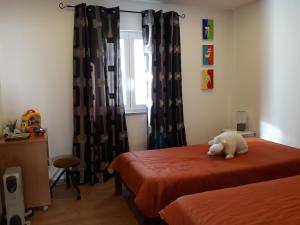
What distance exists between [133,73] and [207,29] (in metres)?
1.40

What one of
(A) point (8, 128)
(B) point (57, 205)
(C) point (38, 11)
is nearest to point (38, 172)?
(B) point (57, 205)

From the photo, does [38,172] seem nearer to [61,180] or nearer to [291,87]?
[61,180]

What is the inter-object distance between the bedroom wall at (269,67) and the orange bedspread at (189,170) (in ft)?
2.03

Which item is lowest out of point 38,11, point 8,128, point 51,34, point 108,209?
point 108,209

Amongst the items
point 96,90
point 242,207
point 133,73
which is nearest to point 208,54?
point 133,73

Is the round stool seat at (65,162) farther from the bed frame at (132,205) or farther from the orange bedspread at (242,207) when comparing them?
the orange bedspread at (242,207)

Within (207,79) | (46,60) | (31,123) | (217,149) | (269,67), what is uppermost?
(46,60)

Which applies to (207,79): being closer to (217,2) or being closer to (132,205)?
(217,2)

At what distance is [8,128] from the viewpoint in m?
3.13

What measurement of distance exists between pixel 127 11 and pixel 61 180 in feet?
8.23

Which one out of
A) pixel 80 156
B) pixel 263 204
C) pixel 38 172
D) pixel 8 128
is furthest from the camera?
pixel 80 156

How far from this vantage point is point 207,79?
4.43 meters

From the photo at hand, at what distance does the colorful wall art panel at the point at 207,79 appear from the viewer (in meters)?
4.41

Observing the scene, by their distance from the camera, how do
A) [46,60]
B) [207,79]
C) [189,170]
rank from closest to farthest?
[189,170]
[46,60]
[207,79]
